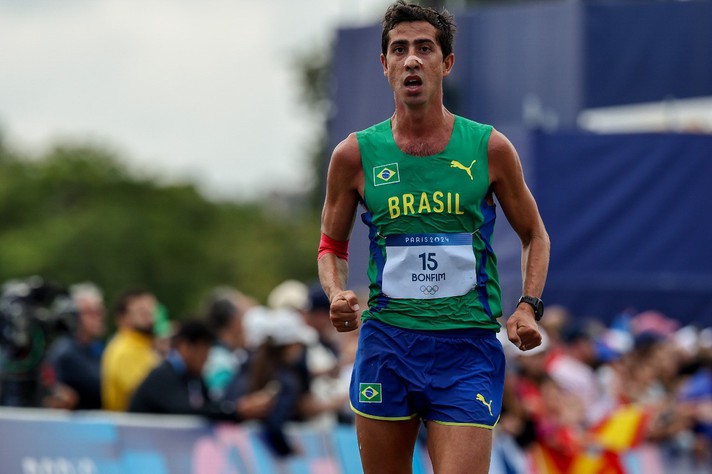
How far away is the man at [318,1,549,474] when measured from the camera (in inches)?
255

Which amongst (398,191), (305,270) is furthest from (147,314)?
(305,270)

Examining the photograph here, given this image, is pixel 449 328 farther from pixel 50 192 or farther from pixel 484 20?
pixel 50 192

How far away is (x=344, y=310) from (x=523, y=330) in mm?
767

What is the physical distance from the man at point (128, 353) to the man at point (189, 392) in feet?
0.70

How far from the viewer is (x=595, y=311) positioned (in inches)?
732

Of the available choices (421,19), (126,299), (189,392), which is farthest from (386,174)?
(126,299)

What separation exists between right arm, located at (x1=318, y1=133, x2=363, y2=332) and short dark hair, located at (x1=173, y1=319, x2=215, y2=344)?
3.77 meters

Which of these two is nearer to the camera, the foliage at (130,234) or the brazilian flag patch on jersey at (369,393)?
the brazilian flag patch on jersey at (369,393)

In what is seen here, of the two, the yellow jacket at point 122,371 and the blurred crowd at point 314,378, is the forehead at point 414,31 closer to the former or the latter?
the blurred crowd at point 314,378

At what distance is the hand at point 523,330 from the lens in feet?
20.9

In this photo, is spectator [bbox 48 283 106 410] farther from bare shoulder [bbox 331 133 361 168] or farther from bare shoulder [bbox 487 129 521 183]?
bare shoulder [bbox 487 129 521 183]

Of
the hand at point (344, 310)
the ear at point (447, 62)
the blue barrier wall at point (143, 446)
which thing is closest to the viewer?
the hand at point (344, 310)

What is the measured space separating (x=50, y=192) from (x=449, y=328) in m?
82.0

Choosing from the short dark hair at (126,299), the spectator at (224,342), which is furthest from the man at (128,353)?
the spectator at (224,342)
